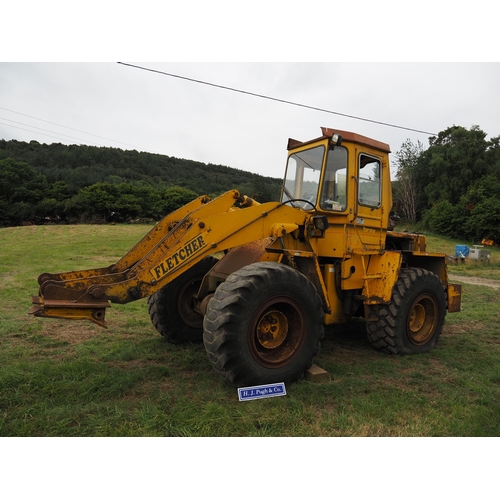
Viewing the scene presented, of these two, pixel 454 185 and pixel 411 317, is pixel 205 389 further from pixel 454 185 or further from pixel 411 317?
pixel 454 185

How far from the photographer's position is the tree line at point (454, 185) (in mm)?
37750

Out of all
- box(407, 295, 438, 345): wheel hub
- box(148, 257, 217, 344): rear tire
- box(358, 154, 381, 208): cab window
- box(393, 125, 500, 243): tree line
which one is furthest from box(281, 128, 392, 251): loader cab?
box(393, 125, 500, 243): tree line

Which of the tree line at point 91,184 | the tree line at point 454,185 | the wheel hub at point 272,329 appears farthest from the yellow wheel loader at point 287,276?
the tree line at point 454,185

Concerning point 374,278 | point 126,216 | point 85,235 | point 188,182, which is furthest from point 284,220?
point 188,182

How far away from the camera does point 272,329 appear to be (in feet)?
14.5

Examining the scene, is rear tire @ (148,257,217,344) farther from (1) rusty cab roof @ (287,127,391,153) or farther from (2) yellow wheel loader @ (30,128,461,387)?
(1) rusty cab roof @ (287,127,391,153)

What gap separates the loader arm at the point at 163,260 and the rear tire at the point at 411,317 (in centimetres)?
187

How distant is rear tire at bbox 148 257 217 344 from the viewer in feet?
18.5

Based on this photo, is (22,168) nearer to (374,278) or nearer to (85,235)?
(85,235)

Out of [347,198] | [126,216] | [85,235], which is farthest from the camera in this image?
[126,216]

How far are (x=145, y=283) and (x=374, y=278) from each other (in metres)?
3.30

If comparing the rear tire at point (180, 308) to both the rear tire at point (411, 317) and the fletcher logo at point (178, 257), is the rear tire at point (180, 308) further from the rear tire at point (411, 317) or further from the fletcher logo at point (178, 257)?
the rear tire at point (411, 317)

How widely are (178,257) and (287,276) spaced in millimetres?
1256

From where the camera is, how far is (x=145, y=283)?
14.0 feet
